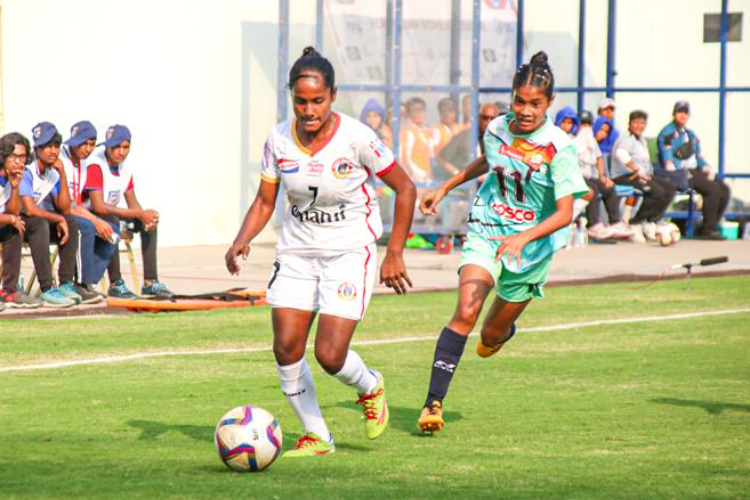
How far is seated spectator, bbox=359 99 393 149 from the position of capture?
882 inches

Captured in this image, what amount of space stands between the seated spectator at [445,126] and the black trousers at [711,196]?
464 cm

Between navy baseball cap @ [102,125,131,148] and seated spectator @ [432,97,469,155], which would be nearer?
navy baseball cap @ [102,125,131,148]

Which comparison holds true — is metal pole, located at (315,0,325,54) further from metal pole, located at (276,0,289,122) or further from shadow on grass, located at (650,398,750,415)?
shadow on grass, located at (650,398,750,415)

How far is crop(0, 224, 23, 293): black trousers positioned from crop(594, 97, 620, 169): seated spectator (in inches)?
480

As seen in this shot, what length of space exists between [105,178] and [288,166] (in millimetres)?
8039

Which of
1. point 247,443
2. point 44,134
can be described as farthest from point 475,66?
point 247,443

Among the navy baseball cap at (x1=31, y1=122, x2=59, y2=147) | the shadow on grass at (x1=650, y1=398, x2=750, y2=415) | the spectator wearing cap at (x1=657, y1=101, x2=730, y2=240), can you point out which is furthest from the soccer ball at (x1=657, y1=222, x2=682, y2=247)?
the shadow on grass at (x1=650, y1=398, x2=750, y2=415)

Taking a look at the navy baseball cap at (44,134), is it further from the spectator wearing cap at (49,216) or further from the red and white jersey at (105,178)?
the red and white jersey at (105,178)

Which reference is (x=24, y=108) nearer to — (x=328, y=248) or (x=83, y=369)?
(x=83, y=369)

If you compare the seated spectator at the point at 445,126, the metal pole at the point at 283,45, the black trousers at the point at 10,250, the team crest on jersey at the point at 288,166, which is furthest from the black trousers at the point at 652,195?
the team crest on jersey at the point at 288,166

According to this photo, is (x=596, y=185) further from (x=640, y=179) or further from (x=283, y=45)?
(x=283, y=45)

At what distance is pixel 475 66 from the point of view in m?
22.7

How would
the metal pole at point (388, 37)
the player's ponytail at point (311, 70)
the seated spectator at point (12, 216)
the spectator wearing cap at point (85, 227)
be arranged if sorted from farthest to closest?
the metal pole at point (388, 37) < the spectator wearing cap at point (85, 227) < the seated spectator at point (12, 216) < the player's ponytail at point (311, 70)

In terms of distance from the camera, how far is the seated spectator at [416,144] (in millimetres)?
22688
